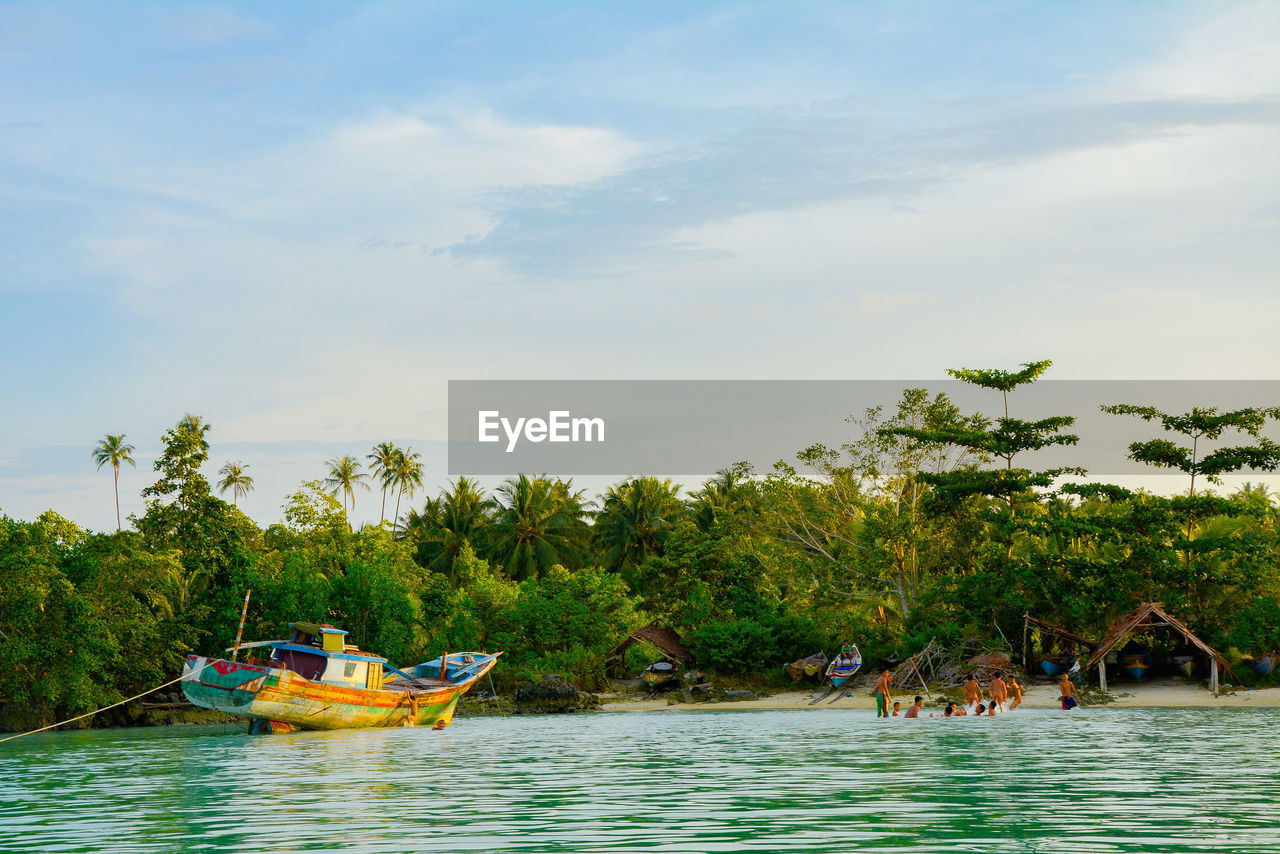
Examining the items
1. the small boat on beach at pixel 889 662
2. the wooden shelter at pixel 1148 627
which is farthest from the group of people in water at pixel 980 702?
the small boat on beach at pixel 889 662

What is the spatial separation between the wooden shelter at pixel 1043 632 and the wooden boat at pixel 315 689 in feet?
67.3

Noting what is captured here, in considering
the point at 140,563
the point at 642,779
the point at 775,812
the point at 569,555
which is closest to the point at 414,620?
the point at 140,563

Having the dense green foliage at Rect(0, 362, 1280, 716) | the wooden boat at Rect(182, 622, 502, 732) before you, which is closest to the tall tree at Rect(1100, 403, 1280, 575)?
the dense green foliage at Rect(0, 362, 1280, 716)

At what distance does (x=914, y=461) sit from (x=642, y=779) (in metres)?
33.4

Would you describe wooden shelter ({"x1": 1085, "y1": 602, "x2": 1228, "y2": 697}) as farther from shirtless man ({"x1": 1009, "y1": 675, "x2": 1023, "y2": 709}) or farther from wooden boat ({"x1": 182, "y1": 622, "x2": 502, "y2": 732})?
wooden boat ({"x1": 182, "y1": 622, "x2": 502, "y2": 732})

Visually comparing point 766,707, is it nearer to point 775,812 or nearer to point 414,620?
point 414,620

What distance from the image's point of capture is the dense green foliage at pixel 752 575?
40.7 m

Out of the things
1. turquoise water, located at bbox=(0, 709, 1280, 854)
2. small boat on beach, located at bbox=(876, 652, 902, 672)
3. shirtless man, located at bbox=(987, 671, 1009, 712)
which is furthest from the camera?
small boat on beach, located at bbox=(876, 652, 902, 672)

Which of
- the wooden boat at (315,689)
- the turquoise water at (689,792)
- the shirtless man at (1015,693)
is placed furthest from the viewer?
the shirtless man at (1015,693)

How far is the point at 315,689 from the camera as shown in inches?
1384

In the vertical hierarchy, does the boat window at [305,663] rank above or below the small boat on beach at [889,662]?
above

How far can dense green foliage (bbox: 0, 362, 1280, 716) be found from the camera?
4072cm

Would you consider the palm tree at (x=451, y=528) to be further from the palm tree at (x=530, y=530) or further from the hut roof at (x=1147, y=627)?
the hut roof at (x=1147, y=627)

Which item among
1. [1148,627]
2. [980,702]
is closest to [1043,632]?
[1148,627]
